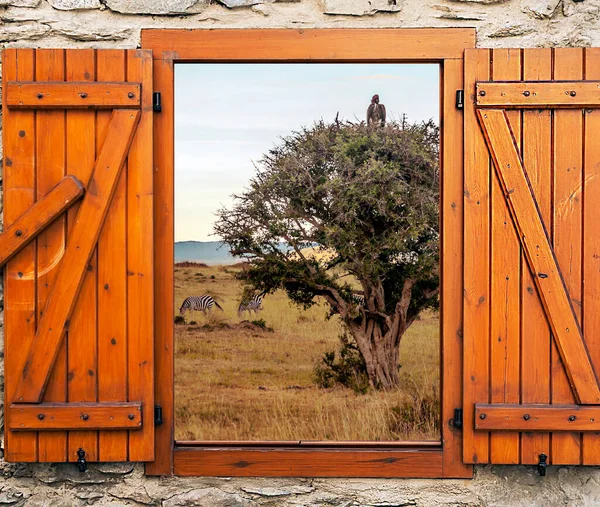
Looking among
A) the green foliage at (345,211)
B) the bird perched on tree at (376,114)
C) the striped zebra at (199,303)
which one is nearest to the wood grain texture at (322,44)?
the green foliage at (345,211)

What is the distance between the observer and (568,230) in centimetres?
248

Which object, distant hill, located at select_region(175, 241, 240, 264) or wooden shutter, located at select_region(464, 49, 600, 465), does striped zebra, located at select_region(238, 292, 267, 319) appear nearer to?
distant hill, located at select_region(175, 241, 240, 264)

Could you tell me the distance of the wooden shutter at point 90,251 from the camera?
2.45 metres

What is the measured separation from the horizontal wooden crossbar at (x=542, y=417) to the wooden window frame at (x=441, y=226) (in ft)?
0.50

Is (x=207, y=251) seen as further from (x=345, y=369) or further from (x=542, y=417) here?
(x=542, y=417)

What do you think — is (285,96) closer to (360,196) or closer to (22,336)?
(360,196)

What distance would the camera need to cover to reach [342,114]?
6355 mm

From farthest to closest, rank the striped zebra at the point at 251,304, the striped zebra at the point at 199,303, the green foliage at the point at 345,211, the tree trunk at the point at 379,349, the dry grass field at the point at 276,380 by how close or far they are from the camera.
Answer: the striped zebra at the point at 199,303, the striped zebra at the point at 251,304, the tree trunk at the point at 379,349, the dry grass field at the point at 276,380, the green foliage at the point at 345,211

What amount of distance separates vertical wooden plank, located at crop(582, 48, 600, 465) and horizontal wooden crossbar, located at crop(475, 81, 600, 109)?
0.05 m

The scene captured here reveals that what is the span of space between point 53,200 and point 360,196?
407cm

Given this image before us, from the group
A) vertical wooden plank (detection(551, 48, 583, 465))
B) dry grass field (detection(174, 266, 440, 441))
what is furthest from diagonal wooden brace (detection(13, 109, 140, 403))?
dry grass field (detection(174, 266, 440, 441))

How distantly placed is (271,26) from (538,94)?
38.9 inches

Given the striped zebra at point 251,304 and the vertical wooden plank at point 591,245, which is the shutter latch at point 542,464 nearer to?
the vertical wooden plank at point 591,245

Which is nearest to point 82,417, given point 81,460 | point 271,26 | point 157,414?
point 81,460
